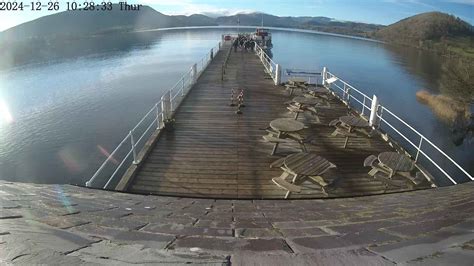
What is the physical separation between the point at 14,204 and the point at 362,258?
315 cm

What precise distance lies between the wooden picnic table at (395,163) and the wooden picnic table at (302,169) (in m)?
1.22

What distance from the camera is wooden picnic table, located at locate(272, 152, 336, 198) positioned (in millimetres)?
6000

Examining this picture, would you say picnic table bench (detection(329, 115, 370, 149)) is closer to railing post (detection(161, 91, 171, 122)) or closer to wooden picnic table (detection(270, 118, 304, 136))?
wooden picnic table (detection(270, 118, 304, 136))

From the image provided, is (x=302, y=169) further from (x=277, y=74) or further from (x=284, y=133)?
(x=277, y=74)

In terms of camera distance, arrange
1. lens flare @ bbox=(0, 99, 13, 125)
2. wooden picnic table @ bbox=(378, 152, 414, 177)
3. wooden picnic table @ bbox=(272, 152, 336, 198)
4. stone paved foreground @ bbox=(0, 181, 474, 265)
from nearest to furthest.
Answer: stone paved foreground @ bbox=(0, 181, 474, 265)
wooden picnic table @ bbox=(272, 152, 336, 198)
wooden picnic table @ bbox=(378, 152, 414, 177)
lens flare @ bbox=(0, 99, 13, 125)

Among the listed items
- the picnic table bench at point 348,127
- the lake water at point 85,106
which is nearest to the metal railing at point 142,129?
the lake water at point 85,106

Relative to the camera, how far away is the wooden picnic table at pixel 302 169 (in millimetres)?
6000

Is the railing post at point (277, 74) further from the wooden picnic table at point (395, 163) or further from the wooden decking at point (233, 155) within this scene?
the wooden picnic table at point (395, 163)

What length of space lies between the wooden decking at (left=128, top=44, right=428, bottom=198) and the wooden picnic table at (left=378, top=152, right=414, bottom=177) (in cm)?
57

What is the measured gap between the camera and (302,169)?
6.09 metres

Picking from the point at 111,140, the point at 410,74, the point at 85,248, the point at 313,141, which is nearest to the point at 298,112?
the point at 313,141

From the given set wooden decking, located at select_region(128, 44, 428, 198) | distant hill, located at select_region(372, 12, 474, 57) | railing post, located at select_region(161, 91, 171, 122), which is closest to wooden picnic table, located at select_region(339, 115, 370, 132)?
wooden decking, located at select_region(128, 44, 428, 198)

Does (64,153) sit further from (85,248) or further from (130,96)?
(85,248)

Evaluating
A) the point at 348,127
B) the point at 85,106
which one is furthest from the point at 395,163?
the point at 85,106
